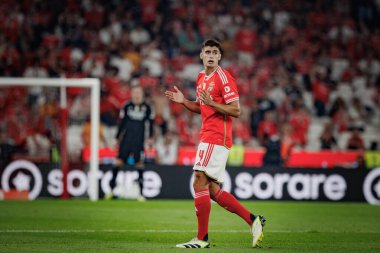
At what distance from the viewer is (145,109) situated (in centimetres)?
1767

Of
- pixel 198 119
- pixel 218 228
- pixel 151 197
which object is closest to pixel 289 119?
pixel 198 119

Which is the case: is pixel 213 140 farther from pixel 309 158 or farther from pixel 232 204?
pixel 309 158

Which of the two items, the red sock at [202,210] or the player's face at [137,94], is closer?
the red sock at [202,210]

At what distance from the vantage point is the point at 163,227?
11.9 m

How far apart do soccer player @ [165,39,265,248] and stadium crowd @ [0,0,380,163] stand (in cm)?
1072

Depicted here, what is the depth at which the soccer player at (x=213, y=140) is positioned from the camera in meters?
9.20

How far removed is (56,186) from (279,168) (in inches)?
191

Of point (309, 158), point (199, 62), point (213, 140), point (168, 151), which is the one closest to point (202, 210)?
point (213, 140)

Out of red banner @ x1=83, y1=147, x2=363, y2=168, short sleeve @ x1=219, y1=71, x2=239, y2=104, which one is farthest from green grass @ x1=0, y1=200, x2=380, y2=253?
red banner @ x1=83, y1=147, x2=363, y2=168

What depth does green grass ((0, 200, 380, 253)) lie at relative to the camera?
9367mm

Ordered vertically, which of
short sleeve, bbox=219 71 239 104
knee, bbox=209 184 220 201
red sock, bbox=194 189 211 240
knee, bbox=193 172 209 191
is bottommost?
red sock, bbox=194 189 211 240

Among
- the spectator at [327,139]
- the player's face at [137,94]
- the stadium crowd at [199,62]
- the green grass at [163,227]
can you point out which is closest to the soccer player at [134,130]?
the player's face at [137,94]

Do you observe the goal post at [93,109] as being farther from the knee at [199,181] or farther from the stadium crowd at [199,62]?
the knee at [199,181]

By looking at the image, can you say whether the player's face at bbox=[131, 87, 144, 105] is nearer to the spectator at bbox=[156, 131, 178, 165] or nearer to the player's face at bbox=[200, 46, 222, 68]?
the spectator at bbox=[156, 131, 178, 165]
